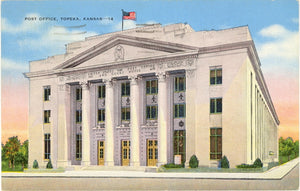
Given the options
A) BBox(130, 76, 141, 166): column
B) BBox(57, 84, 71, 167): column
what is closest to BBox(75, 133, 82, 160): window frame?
BBox(57, 84, 71, 167): column

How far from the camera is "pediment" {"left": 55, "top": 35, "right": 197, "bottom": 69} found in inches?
1438

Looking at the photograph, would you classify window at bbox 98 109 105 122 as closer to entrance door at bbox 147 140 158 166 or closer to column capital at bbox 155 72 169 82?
entrance door at bbox 147 140 158 166

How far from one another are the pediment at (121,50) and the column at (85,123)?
2.26m

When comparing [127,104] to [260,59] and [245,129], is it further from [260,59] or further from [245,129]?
[260,59]

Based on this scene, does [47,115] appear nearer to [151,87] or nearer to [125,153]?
[125,153]

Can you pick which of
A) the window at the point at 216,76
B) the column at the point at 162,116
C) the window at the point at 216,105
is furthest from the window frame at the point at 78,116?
the window at the point at 216,76

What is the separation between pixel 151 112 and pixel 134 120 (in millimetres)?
1660

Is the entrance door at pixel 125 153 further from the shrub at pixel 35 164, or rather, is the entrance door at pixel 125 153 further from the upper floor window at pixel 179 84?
the shrub at pixel 35 164

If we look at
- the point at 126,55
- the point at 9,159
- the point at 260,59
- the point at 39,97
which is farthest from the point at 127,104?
the point at 260,59

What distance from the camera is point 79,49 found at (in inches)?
1607

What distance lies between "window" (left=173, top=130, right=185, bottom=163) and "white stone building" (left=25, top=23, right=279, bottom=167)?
0.08 meters

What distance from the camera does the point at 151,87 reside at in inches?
1538

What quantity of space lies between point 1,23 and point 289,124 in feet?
67.3

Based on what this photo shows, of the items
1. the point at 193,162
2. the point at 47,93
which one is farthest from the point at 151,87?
the point at 47,93
